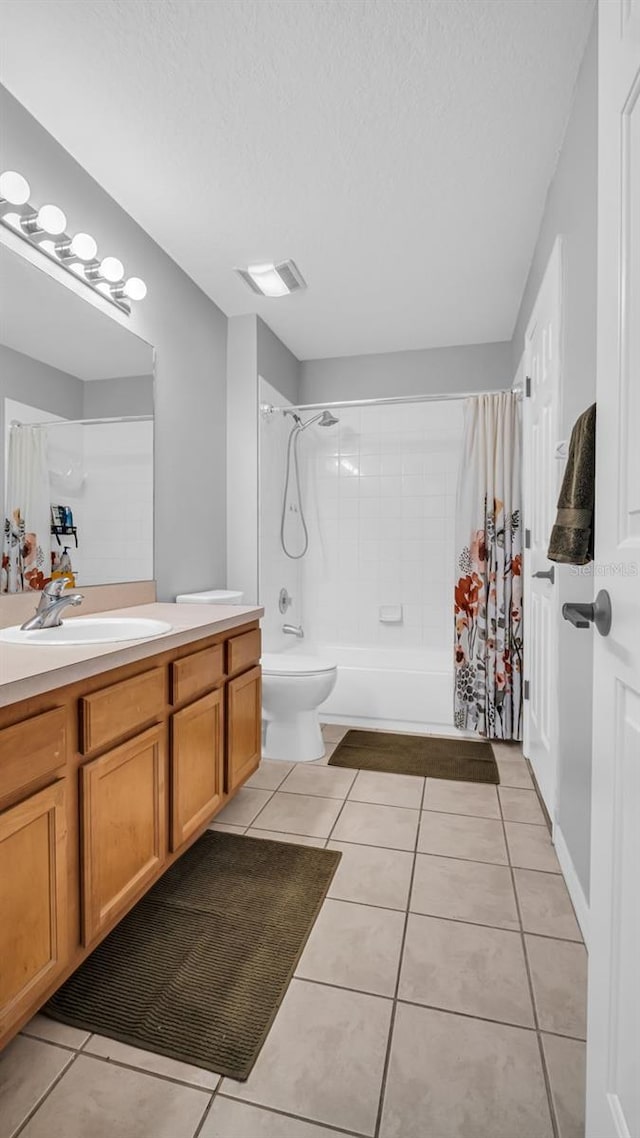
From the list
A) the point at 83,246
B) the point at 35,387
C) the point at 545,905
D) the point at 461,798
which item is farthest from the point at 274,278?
the point at 545,905

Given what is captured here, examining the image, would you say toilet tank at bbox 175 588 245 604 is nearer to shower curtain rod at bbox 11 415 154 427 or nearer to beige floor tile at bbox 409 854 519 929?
shower curtain rod at bbox 11 415 154 427

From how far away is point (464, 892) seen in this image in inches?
66.6

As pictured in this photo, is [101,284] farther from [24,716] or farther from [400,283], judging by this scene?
[24,716]

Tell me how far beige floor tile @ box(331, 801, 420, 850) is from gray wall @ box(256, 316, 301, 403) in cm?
234

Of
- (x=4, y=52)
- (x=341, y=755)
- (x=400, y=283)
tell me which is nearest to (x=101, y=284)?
(x=4, y=52)

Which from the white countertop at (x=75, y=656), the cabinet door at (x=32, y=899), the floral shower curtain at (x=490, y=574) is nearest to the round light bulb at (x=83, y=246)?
the white countertop at (x=75, y=656)

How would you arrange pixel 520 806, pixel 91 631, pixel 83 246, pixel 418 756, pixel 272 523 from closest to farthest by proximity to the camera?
pixel 91 631 < pixel 83 246 < pixel 520 806 < pixel 418 756 < pixel 272 523

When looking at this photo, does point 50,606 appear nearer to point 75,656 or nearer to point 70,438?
point 75,656

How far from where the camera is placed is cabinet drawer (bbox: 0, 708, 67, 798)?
1043 mm

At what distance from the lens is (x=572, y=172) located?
1.71m

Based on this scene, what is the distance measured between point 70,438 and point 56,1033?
1648 mm

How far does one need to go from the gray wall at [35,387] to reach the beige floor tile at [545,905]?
1.92 meters

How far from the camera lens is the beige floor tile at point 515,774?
2.49 m

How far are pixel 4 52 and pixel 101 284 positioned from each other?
0.66 meters
